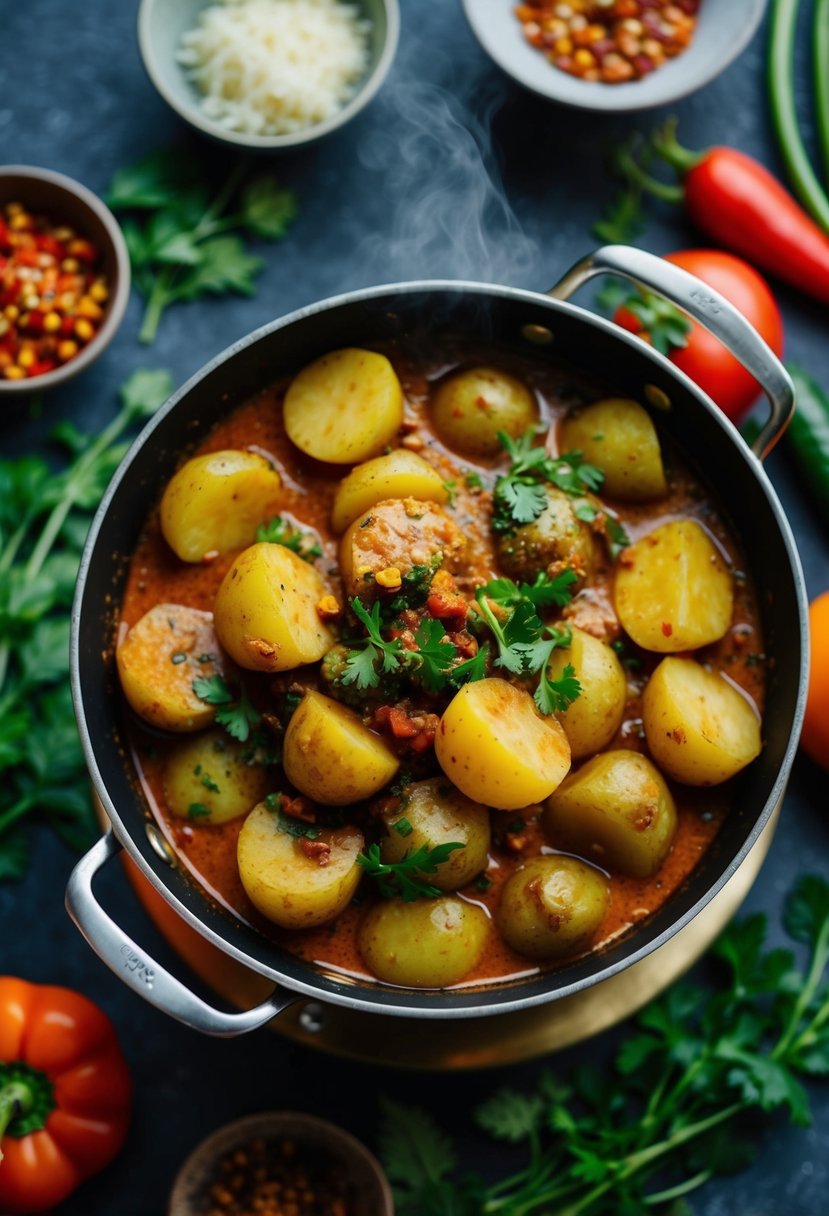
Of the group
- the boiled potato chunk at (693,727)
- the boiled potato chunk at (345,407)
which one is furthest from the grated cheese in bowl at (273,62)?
the boiled potato chunk at (693,727)

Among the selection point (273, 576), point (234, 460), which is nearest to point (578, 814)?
point (273, 576)

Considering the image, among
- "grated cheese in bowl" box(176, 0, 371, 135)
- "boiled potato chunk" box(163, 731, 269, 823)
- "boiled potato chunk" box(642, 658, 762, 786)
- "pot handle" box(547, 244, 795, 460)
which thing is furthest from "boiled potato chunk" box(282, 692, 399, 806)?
"grated cheese in bowl" box(176, 0, 371, 135)

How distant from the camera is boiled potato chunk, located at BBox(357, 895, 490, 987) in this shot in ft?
9.16

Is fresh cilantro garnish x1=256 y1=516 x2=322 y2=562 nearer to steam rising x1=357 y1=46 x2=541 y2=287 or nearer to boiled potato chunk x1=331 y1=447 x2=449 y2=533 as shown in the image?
boiled potato chunk x1=331 y1=447 x2=449 y2=533

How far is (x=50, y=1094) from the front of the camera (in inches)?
128

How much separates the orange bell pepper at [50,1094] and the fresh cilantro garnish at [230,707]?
1.02 meters

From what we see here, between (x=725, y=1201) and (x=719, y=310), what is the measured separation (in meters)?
2.47

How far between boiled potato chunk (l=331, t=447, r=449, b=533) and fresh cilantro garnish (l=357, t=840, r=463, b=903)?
0.81 meters

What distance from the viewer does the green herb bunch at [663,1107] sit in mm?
3289

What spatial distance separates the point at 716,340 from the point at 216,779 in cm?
187

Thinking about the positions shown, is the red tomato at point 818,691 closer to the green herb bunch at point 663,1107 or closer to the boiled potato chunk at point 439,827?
the green herb bunch at point 663,1107

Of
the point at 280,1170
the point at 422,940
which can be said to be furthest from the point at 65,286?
the point at 280,1170

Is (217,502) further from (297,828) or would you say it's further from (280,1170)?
(280,1170)

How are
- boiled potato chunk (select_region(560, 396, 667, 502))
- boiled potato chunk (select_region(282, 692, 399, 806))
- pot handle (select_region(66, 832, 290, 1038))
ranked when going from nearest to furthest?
pot handle (select_region(66, 832, 290, 1038)) → boiled potato chunk (select_region(282, 692, 399, 806)) → boiled potato chunk (select_region(560, 396, 667, 502))
